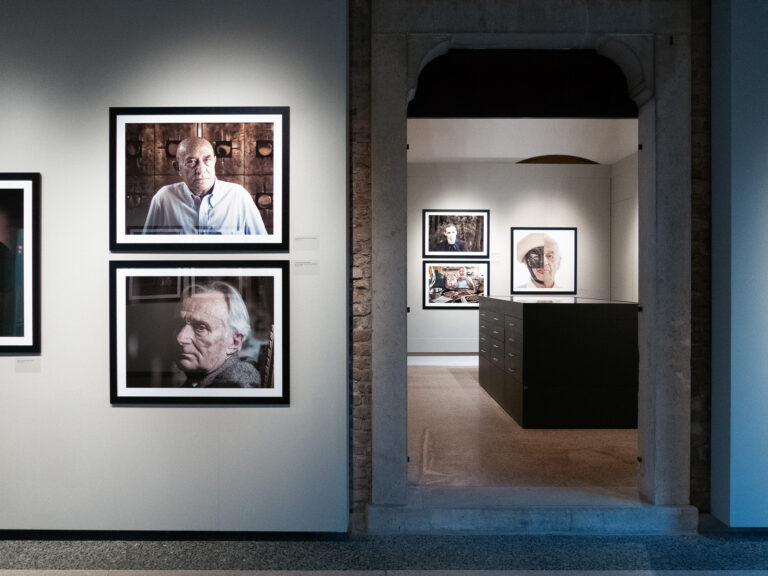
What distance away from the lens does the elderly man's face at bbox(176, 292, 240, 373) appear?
449 centimetres

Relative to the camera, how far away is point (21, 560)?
13.9 feet

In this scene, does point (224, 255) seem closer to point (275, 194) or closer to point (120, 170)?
point (275, 194)

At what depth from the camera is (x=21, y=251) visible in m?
4.51

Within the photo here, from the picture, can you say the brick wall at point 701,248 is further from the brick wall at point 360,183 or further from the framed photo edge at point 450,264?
the framed photo edge at point 450,264

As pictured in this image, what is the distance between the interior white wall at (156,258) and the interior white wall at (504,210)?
8880 mm

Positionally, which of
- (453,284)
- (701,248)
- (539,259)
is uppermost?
(539,259)

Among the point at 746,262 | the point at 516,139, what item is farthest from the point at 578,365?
the point at 516,139

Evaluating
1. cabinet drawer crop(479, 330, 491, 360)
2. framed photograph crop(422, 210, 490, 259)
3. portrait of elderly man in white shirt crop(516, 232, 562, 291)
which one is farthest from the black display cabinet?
framed photograph crop(422, 210, 490, 259)

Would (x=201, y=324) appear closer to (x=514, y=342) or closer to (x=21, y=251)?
(x=21, y=251)

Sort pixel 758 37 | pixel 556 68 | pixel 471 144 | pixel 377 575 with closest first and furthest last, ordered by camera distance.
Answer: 1. pixel 377 575
2. pixel 758 37
3. pixel 556 68
4. pixel 471 144

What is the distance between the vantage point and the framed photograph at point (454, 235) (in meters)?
13.3

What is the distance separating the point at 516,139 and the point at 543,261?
2.93 metres

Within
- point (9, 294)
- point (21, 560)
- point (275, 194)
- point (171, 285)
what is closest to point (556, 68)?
point (275, 194)

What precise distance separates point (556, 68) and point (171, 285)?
3.53 meters
